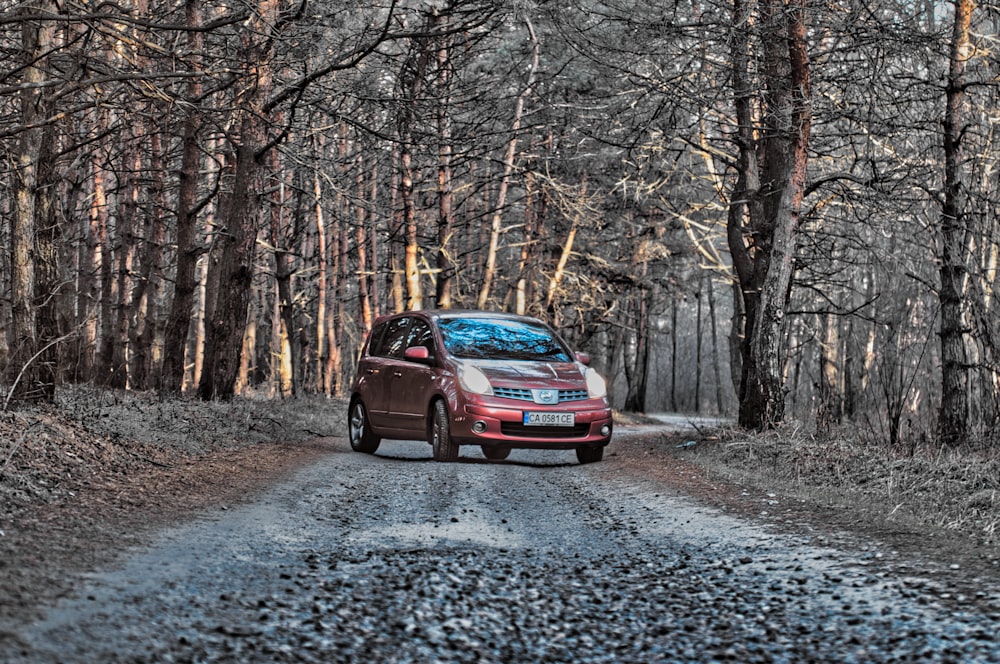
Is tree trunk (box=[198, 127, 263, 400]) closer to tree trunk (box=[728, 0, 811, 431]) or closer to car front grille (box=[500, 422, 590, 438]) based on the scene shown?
car front grille (box=[500, 422, 590, 438])

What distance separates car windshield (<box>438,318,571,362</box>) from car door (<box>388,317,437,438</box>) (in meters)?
0.30

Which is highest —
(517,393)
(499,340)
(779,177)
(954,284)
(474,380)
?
(779,177)

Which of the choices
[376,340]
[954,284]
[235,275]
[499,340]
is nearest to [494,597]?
[499,340]

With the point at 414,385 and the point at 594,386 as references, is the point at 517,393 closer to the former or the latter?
the point at 594,386

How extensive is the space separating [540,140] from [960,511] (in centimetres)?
2307

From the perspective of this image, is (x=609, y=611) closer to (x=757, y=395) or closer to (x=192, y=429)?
(x=192, y=429)

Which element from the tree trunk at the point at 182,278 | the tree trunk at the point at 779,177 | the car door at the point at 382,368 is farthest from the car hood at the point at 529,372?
the tree trunk at the point at 182,278

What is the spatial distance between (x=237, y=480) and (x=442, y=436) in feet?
10.5

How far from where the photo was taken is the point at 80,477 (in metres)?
8.23

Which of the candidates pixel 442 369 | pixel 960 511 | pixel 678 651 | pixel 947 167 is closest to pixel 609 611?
pixel 678 651

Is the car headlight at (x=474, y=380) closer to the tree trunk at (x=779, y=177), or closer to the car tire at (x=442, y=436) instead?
the car tire at (x=442, y=436)

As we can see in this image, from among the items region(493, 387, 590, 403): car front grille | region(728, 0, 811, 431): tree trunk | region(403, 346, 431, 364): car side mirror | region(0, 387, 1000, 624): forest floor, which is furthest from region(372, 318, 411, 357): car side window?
region(728, 0, 811, 431): tree trunk

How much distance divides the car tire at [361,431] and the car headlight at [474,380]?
2328mm

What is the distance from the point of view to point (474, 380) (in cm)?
1193
